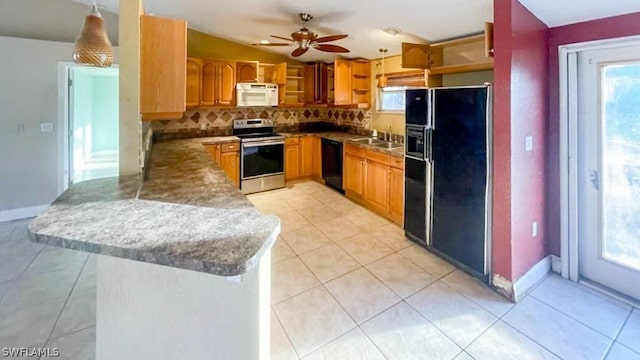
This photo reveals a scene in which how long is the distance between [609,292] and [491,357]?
→ 1401 millimetres

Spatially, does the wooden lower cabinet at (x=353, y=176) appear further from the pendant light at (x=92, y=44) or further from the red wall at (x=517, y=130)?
the pendant light at (x=92, y=44)

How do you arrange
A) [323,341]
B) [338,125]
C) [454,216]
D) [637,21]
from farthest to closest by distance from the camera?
1. [338,125]
2. [454,216]
3. [637,21]
4. [323,341]

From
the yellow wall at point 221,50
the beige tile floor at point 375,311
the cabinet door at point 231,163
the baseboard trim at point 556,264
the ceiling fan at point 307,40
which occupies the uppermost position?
the yellow wall at point 221,50

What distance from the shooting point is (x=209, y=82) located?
5.00m

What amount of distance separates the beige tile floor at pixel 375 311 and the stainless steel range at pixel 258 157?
2.17 m

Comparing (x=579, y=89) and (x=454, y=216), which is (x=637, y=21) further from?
(x=454, y=216)

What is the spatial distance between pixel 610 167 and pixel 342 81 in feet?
12.0

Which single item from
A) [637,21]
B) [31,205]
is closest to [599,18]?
[637,21]

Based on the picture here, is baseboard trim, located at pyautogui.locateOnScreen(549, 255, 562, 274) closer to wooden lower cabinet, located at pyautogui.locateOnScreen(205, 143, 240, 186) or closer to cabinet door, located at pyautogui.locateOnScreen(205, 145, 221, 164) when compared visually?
wooden lower cabinet, located at pyautogui.locateOnScreen(205, 143, 240, 186)

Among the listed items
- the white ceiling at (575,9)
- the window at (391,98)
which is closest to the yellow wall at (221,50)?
the window at (391,98)

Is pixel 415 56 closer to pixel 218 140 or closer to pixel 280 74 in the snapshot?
pixel 280 74

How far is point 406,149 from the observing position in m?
3.36

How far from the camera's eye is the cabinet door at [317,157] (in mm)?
5867

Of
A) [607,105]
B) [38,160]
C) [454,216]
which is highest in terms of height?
[607,105]
